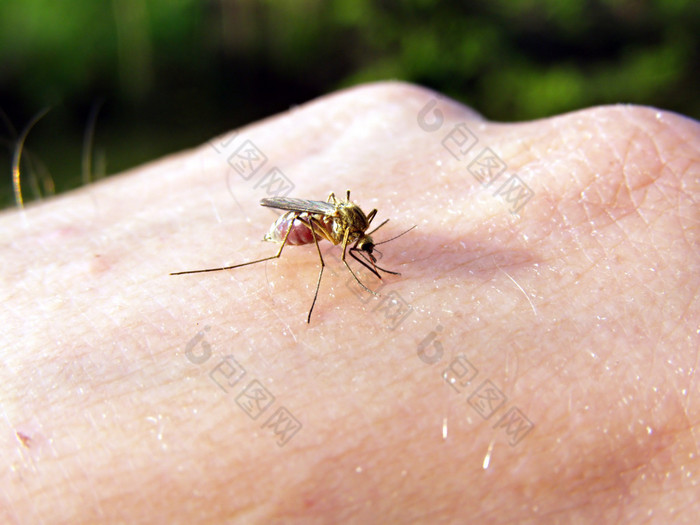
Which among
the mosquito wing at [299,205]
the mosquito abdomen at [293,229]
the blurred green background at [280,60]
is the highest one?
the mosquito wing at [299,205]

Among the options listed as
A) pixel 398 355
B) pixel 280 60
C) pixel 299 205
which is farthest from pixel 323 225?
pixel 280 60

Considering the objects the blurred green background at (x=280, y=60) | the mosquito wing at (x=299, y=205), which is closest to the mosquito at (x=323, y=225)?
the mosquito wing at (x=299, y=205)

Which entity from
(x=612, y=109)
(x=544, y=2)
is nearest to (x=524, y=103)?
(x=544, y=2)

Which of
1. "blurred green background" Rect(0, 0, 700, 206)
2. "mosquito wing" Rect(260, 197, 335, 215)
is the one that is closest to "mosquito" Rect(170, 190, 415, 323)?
"mosquito wing" Rect(260, 197, 335, 215)

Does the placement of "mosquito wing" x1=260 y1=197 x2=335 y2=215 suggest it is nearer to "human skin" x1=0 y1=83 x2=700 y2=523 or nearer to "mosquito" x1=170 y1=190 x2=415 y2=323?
"mosquito" x1=170 y1=190 x2=415 y2=323

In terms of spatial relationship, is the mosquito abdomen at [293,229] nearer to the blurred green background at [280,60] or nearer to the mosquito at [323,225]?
the mosquito at [323,225]

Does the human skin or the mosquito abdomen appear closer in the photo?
the human skin
